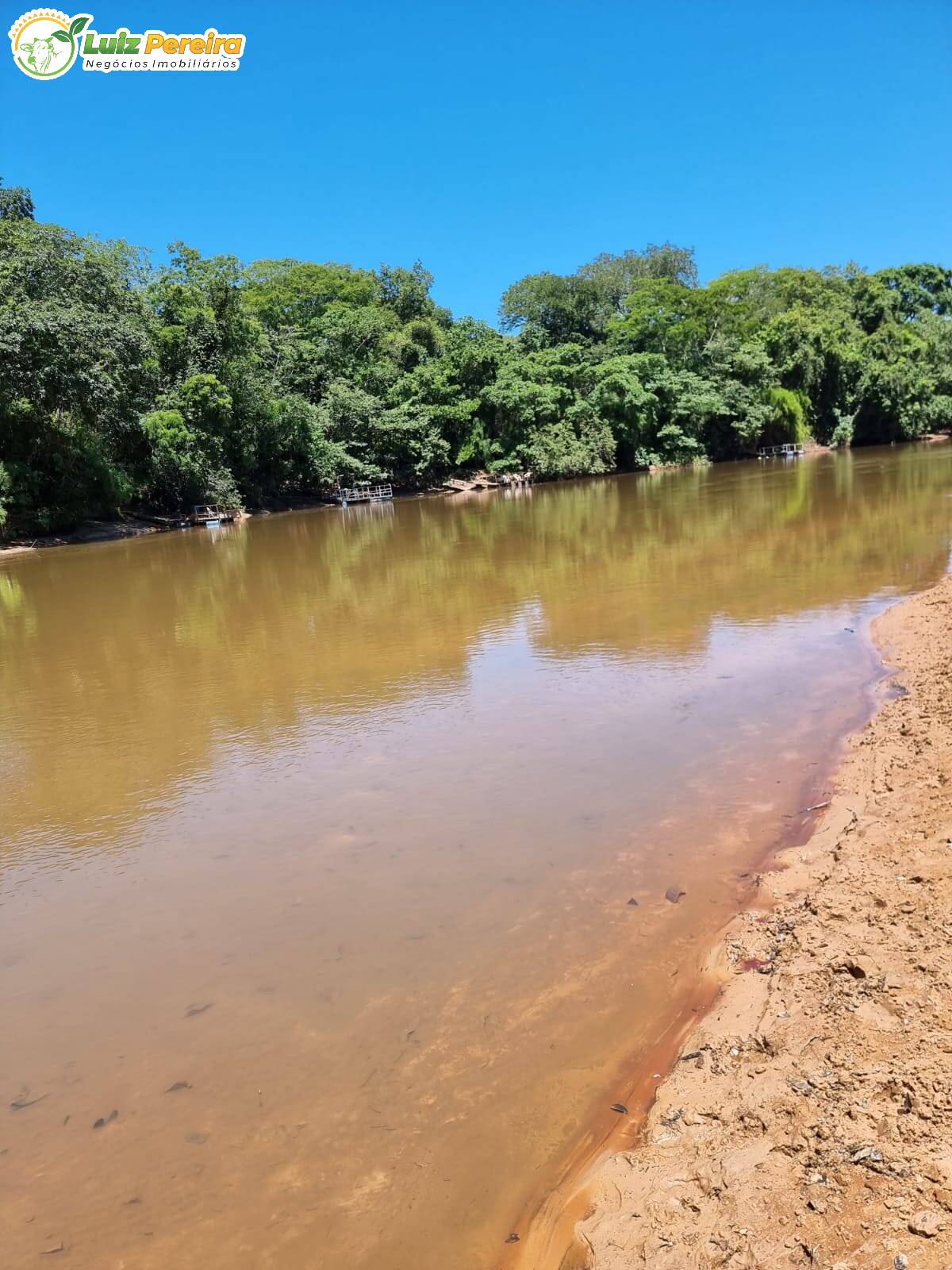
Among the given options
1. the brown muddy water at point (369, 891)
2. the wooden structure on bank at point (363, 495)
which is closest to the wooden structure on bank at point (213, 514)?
the wooden structure on bank at point (363, 495)

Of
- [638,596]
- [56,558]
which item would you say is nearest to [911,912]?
[638,596]

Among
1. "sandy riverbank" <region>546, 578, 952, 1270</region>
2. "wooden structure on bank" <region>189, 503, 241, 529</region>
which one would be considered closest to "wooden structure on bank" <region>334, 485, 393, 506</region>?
"wooden structure on bank" <region>189, 503, 241, 529</region>

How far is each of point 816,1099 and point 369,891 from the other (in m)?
2.72

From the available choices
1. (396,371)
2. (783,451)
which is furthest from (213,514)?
(783,451)

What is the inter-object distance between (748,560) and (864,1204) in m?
13.4

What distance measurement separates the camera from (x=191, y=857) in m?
5.30

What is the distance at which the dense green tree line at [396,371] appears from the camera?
29.3 meters

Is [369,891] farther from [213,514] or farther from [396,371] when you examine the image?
[396,371]

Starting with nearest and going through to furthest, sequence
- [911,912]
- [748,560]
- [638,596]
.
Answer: [911,912]
[638,596]
[748,560]

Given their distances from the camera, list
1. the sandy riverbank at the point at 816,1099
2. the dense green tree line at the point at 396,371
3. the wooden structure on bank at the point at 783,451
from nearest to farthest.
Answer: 1. the sandy riverbank at the point at 816,1099
2. the dense green tree line at the point at 396,371
3. the wooden structure on bank at the point at 783,451

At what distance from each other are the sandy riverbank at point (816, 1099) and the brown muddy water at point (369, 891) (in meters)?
0.30

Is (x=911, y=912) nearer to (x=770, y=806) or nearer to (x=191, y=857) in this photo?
(x=770, y=806)

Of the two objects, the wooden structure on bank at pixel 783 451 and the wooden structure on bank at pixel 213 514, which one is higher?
the wooden structure on bank at pixel 783 451

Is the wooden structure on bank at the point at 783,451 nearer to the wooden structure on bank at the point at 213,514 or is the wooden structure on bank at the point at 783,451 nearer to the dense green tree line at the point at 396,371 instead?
the dense green tree line at the point at 396,371
